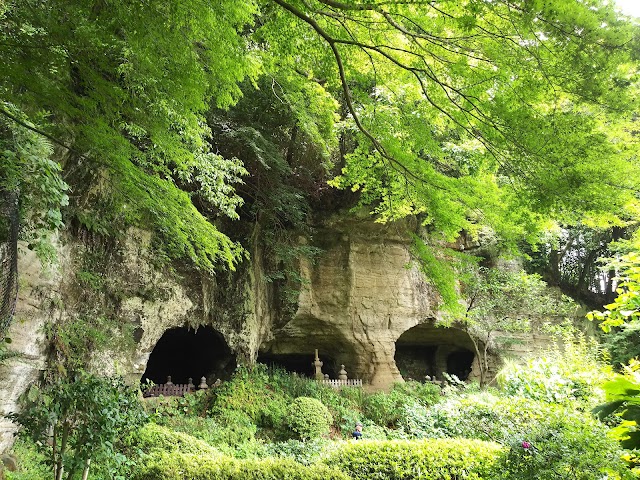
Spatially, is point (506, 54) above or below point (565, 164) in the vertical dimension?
above

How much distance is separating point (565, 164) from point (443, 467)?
4.21 m

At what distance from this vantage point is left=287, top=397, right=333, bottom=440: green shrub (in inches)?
352

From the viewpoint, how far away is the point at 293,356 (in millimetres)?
15602

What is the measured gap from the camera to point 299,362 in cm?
1606

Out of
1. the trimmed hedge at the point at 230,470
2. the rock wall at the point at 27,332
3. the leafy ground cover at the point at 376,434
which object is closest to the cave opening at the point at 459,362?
the leafy ground cover at the point at 376,434

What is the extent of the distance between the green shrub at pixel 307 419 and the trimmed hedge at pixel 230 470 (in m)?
4.08

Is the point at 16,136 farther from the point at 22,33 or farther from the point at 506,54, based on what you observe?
the point at 506,54

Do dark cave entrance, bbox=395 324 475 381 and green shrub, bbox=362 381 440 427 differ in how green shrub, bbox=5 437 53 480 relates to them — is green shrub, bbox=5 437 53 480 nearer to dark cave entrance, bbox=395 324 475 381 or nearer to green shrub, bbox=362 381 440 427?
green shrub, bbox=362 381 440 427

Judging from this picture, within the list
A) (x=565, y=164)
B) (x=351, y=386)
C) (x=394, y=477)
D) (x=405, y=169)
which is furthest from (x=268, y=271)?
(x=565, y=164)

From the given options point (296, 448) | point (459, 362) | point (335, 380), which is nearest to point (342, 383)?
point (335, 380)

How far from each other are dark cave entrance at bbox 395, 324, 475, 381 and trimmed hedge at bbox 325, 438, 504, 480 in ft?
37.4

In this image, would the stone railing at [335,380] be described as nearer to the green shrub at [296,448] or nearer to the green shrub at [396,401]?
the green shrub at [396,401]

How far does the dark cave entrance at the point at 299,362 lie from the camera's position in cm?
1482

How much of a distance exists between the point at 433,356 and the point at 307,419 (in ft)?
36.3
